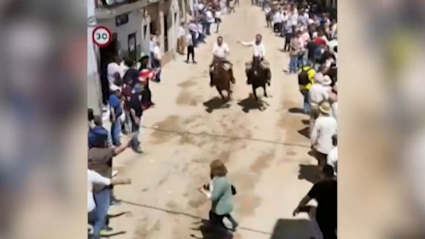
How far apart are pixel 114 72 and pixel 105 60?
0.07 m

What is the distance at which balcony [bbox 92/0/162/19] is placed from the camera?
1511 mm

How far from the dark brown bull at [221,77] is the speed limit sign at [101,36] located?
320 mm

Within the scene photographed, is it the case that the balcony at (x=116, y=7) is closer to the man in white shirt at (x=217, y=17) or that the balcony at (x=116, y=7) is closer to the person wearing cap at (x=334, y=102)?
the man in white shirt at (x=217, y=17)

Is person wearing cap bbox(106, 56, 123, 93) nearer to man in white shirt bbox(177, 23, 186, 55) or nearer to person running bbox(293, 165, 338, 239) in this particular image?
man in white shirt bbox(177, 23, 186, 55)

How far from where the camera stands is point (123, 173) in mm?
1638

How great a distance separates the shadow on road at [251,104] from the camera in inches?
66.4

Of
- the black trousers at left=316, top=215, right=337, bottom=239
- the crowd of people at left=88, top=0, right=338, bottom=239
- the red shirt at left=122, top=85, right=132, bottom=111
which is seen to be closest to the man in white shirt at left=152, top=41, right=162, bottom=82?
the crowd of people at left=88, top=0, right=338, bottom=239

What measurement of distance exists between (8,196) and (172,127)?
18.7 inches

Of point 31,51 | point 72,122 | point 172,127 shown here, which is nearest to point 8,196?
point 72,122

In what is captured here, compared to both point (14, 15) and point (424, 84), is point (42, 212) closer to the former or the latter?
point (14, 15)

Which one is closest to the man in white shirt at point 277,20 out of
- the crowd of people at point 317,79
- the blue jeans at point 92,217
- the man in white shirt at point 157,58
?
the crowd of people at point 317,79

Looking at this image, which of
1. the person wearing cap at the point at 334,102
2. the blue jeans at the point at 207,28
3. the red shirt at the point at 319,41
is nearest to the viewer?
the person wearing cap at the point at 334,102

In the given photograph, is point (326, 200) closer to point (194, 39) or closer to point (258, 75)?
point (258, 75)

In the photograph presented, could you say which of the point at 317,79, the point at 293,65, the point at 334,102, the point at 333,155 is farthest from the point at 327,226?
the point at 293,65
